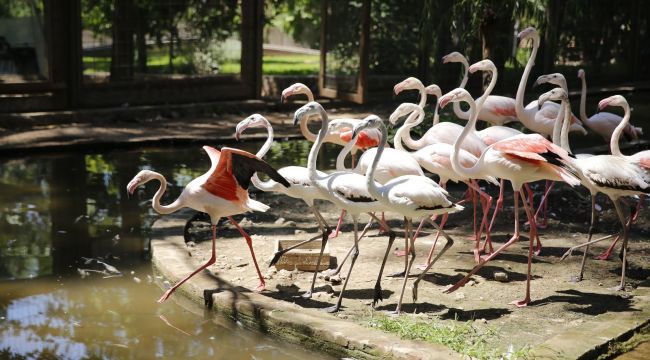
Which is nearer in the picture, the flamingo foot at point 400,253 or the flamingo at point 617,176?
the flamingo at point 617,176

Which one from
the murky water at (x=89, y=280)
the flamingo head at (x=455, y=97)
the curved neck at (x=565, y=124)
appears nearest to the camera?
the murky water at (x=89, y=280)

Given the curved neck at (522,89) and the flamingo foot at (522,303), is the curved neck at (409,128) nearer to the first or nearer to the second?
the curved neck at (522,89)

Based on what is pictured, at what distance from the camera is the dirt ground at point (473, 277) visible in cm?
588

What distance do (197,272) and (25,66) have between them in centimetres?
873

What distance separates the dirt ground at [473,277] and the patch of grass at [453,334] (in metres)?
0.12

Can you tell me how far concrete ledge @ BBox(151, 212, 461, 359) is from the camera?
501 cm

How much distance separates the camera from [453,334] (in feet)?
17.3

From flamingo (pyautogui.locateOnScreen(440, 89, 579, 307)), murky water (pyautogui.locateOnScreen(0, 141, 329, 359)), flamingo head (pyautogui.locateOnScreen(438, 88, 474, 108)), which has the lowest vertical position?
murky water (pyautogui.locateOnScreen(0, 141, 329, 359))

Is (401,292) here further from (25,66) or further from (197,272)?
(25,66)

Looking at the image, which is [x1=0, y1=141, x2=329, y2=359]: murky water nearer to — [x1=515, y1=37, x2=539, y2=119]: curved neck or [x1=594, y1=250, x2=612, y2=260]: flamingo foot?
[x1=594, y1=250, x2=612, y2=260]: flamingo foot

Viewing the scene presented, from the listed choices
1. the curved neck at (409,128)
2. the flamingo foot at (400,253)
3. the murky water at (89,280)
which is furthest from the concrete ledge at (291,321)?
the curved neck at (409,128)

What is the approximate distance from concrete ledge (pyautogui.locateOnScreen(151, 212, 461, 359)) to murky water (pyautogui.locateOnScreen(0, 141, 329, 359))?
9 centimetres

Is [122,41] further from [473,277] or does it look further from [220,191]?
[473,277]

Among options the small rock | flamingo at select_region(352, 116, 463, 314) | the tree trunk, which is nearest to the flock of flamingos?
flamingo at select_region(352, 116, 463, 314)
